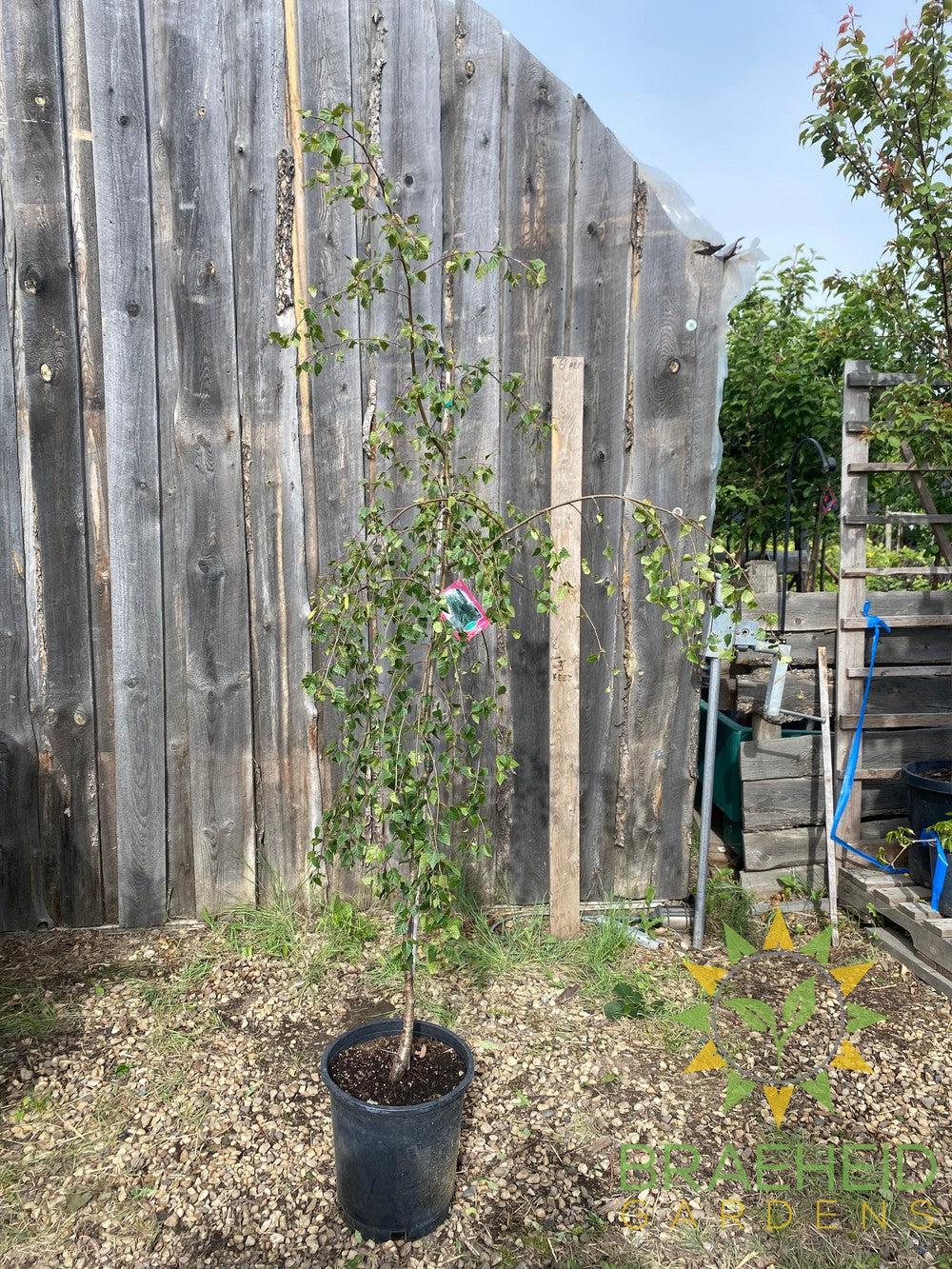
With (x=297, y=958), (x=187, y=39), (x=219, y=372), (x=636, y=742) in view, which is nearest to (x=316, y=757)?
(x=297, y=958)

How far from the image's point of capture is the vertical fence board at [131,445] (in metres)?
2.64

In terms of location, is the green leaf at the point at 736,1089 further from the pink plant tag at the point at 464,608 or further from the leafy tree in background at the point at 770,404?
the leafy tree in background at the point at 770,404

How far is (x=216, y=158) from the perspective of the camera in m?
2.71

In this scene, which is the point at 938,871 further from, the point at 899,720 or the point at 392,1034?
the point at 392,1034

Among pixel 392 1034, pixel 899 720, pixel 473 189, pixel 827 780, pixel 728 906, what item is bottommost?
pixel 728 906

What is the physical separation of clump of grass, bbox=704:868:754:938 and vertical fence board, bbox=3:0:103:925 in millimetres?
2160

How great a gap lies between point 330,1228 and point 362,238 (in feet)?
8.86

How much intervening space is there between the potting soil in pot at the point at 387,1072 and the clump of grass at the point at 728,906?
140 centimetres

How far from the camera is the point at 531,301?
2.82 m

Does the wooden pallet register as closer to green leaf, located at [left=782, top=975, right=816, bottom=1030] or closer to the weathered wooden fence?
green leaf, located at [left=782, top=975, right=816, bottom=1030]

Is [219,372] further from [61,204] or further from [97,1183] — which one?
[97,1183]

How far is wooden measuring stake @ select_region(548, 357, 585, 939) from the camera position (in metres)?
2.77

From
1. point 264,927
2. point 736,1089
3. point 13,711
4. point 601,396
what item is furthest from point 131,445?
point 736,1089

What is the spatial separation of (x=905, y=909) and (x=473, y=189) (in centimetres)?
279
